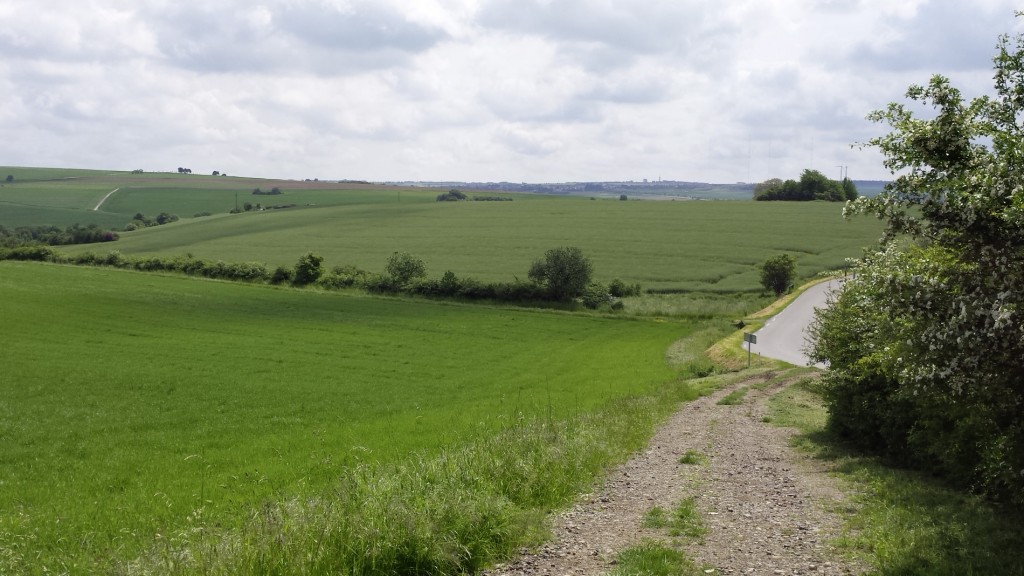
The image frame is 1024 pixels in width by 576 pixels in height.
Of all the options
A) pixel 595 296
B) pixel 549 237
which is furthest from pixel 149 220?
pixel 595 296

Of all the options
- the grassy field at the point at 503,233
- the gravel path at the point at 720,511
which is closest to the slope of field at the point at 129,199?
the grassy field at the point at 503,233

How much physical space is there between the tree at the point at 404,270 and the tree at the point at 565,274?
12450 millimetres

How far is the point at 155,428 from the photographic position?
2308cm

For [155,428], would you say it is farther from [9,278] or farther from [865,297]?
[9,278]

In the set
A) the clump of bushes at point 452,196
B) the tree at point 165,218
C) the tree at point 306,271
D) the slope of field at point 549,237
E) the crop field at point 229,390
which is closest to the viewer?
the crop field at point 229,390

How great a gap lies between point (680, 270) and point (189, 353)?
61.3m

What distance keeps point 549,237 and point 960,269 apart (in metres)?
103

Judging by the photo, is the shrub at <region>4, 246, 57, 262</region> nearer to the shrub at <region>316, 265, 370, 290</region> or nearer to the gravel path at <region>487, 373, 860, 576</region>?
the shrub at <region>316, 265, 370, 290</region>

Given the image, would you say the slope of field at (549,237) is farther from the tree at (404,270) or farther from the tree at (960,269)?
the tree at (960,269)

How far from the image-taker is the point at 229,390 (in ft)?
96.8

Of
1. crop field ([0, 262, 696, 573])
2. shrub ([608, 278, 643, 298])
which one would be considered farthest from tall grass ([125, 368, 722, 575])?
shrub ([608, 278, 643, 298])

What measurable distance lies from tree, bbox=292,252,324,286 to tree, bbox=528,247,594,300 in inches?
894

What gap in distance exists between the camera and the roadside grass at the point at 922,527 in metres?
9.50

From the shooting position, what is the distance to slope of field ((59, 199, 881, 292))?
90312 millimetres
